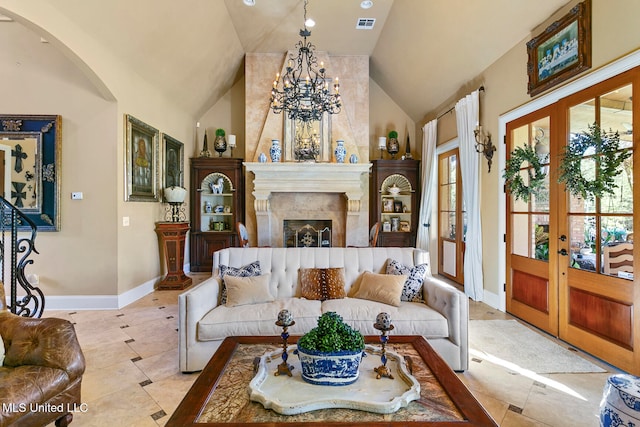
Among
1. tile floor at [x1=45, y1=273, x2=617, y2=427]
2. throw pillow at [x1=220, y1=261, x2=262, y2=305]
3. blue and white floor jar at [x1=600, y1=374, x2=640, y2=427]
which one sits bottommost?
tile floor at [x1=45, y1=273, x2=617, y2=427]

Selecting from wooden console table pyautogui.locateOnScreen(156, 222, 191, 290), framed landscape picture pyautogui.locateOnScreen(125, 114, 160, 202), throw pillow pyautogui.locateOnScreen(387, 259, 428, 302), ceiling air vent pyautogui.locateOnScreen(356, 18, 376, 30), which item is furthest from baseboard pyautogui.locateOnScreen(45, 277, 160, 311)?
ceiling air vent pyautogui.locateOnScreen(356, 18, 376, 30)

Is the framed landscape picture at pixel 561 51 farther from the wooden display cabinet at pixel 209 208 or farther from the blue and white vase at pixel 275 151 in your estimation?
the wooden display cabinet at pixel 209 208

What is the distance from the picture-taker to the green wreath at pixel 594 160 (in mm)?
2607

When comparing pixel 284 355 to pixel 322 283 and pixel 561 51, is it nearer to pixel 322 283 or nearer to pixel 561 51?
pixel 322 283

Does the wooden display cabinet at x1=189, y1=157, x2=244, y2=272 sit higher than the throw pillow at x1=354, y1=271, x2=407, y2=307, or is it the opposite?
the wooden display cabinet at x1=189, y1=157, x2=244, y2=272

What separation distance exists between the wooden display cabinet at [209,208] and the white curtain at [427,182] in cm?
367

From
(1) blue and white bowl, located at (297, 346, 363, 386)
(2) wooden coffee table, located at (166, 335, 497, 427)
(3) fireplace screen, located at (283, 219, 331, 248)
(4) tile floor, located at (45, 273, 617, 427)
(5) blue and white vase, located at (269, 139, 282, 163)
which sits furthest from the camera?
(3) fireplace screen, located at (283, 219, 331, 248)

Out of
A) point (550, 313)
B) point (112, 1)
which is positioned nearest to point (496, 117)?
point (550, 313)

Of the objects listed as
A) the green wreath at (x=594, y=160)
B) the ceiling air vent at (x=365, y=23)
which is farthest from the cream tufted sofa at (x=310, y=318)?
the ceiling air vent at (x=365, y=23)

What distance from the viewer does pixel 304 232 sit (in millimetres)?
6812

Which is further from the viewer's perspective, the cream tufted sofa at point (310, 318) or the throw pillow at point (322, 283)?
the throw pillow at point (322, 283)

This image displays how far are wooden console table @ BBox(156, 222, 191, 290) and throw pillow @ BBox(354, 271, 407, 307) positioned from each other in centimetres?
347

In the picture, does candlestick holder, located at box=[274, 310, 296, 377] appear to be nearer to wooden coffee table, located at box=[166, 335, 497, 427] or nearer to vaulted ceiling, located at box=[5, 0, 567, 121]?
wooden coffee table, located at box=[166, 335, 497, 427]

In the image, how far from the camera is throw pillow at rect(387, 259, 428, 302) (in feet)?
9.68
